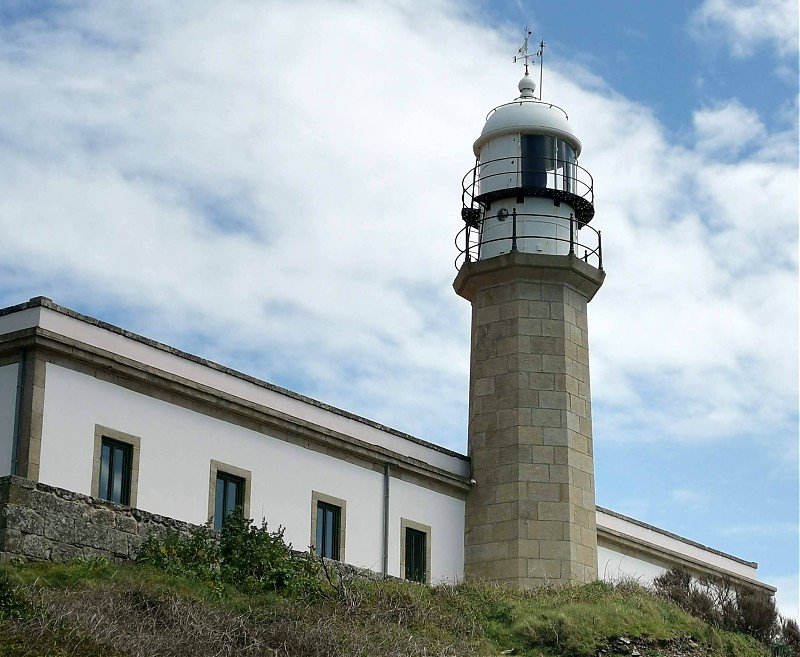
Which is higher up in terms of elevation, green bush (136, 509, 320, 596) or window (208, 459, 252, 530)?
window (208, 459, 252, 530)

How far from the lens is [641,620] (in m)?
22.0

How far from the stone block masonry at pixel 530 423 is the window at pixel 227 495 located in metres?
6.55

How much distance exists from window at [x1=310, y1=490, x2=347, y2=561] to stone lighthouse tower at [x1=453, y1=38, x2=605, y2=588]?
3938 mm

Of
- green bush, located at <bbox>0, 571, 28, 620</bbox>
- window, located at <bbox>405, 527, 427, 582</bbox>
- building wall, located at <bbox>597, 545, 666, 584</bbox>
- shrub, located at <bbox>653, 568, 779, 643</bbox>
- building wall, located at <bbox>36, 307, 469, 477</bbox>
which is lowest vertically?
green bush, located at <bbox>0, 571, 28, 620</bbox>

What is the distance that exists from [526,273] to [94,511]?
44.2 feet

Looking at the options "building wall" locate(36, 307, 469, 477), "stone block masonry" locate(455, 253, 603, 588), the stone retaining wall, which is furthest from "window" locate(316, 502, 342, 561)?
the stone retaining wall

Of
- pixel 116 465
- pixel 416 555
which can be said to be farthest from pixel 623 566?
pixel 116 465

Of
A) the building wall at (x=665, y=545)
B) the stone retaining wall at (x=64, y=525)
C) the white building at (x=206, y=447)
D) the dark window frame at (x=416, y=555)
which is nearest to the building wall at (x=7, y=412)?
the white building at (x=206, y=447)

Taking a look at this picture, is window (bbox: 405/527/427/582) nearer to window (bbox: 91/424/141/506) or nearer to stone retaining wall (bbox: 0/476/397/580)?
window (bbox: 91/424/141/506)

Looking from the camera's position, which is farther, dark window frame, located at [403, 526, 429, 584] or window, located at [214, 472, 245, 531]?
dark window frame, located at [403, 526, 429, 584]

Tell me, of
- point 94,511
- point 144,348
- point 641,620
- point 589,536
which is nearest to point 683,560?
point 589,536

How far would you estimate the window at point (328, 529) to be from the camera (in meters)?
26.3

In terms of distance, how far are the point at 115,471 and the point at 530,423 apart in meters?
10.2

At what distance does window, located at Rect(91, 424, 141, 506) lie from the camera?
73.3 feet
